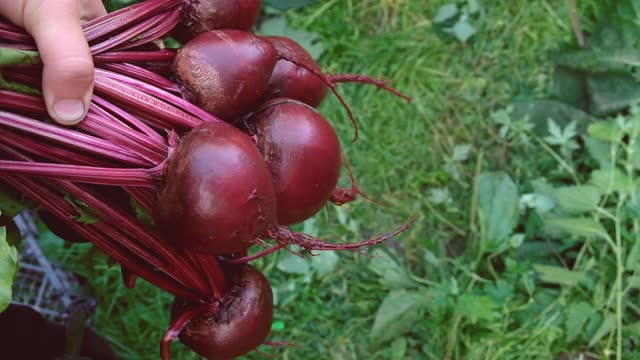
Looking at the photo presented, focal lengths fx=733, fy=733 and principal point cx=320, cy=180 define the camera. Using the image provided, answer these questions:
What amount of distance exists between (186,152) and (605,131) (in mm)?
1231

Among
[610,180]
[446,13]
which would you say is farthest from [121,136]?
[446,13]

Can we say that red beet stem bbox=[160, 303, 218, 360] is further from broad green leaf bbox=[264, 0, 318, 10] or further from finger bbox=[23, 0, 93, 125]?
broad green leaf bbox=[264, 0, 318, 10]

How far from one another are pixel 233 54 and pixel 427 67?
1.22 m

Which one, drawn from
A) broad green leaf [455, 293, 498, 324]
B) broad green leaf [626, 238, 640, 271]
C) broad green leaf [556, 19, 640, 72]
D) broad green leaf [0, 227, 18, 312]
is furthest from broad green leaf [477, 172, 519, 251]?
broad green leaf [0, 227, 18, 312]

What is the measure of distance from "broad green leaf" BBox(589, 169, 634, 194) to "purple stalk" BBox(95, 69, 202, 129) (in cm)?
113

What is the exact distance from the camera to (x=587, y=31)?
2.11 metres

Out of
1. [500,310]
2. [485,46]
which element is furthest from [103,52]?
[485,46]

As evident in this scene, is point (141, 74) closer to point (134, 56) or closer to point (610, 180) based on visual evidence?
point (134, 56)

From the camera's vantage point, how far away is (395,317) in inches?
63.6

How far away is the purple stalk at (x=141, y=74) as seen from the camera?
930 millimetres

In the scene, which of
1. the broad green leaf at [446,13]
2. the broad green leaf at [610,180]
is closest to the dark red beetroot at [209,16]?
the broad green leaf at [610,180]

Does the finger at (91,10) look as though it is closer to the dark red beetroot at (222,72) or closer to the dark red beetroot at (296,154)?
the dark red beetroot at (222,72)

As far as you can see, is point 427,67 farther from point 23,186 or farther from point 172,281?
point 23,186

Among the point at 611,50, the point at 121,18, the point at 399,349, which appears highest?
the point at 121,18
